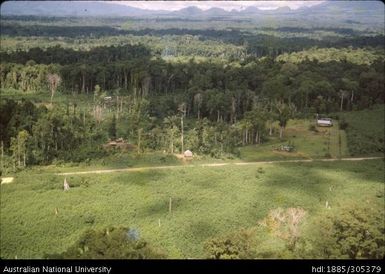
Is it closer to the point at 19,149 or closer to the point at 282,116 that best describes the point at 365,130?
the point at 282,116

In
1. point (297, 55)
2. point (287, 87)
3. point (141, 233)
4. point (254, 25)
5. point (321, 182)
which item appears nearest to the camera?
point (141, 233)

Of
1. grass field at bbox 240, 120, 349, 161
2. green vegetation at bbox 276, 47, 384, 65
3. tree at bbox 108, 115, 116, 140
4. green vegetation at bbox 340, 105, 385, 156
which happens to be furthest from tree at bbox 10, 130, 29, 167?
green vegetation at bbox 276, 47, 384, 65

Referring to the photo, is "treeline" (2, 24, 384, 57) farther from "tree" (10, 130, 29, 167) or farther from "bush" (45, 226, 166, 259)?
"bush" (45, 226, 166, 259)

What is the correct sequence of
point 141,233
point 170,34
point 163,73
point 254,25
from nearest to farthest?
point 141,233, point 163,73, point 170,34, point 254,25

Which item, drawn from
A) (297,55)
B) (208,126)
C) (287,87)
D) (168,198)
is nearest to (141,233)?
(168,198)

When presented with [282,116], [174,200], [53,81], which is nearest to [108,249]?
[174,200]

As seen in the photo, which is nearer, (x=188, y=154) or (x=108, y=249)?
(x=108, y=249)

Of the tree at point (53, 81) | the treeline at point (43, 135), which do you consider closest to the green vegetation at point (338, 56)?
the tree at point (53, 81)

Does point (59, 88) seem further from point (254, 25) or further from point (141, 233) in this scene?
point (254, 25)
